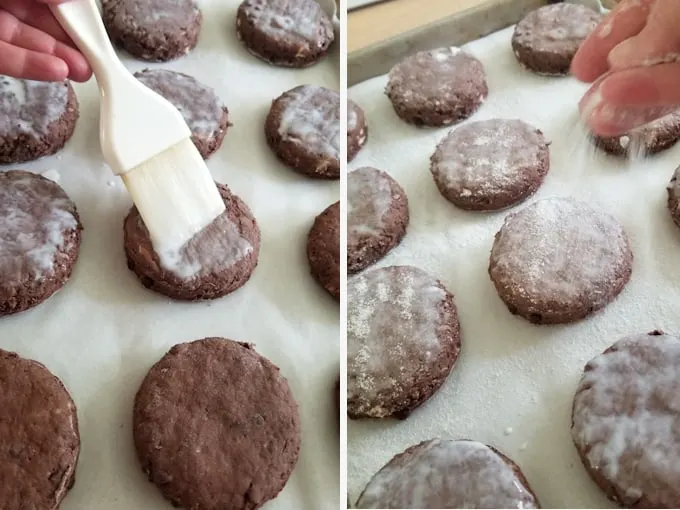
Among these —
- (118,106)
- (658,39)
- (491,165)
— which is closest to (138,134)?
(118,106)

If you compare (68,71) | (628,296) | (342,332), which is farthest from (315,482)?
(68,71)

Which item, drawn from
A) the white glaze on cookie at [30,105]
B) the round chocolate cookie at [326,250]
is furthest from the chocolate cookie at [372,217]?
the white glaze on cookie at [30,105]

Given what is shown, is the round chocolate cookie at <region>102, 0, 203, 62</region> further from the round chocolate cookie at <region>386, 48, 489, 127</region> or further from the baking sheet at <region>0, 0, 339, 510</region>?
the round chocolate cookie at <region>386, 48, 489, 127</region>

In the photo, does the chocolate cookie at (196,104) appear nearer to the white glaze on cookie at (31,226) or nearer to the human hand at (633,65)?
the white glaze on cookie at (31,226)

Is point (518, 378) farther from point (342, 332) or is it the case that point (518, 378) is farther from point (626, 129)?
point (626, 129)

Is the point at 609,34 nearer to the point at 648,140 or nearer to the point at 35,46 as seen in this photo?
the point at 648,140

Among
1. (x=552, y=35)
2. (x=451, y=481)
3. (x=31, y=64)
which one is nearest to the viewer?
(x=451, y=481)

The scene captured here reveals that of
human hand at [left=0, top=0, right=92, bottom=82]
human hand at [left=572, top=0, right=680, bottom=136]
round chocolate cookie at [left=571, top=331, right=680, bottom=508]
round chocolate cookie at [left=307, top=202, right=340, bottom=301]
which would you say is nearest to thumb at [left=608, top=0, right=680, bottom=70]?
human hand at [left=572, top=0, right=680, bottom=136]

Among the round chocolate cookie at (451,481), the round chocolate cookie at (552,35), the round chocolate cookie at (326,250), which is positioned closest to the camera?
the round chocolate cookie at (451,481)
